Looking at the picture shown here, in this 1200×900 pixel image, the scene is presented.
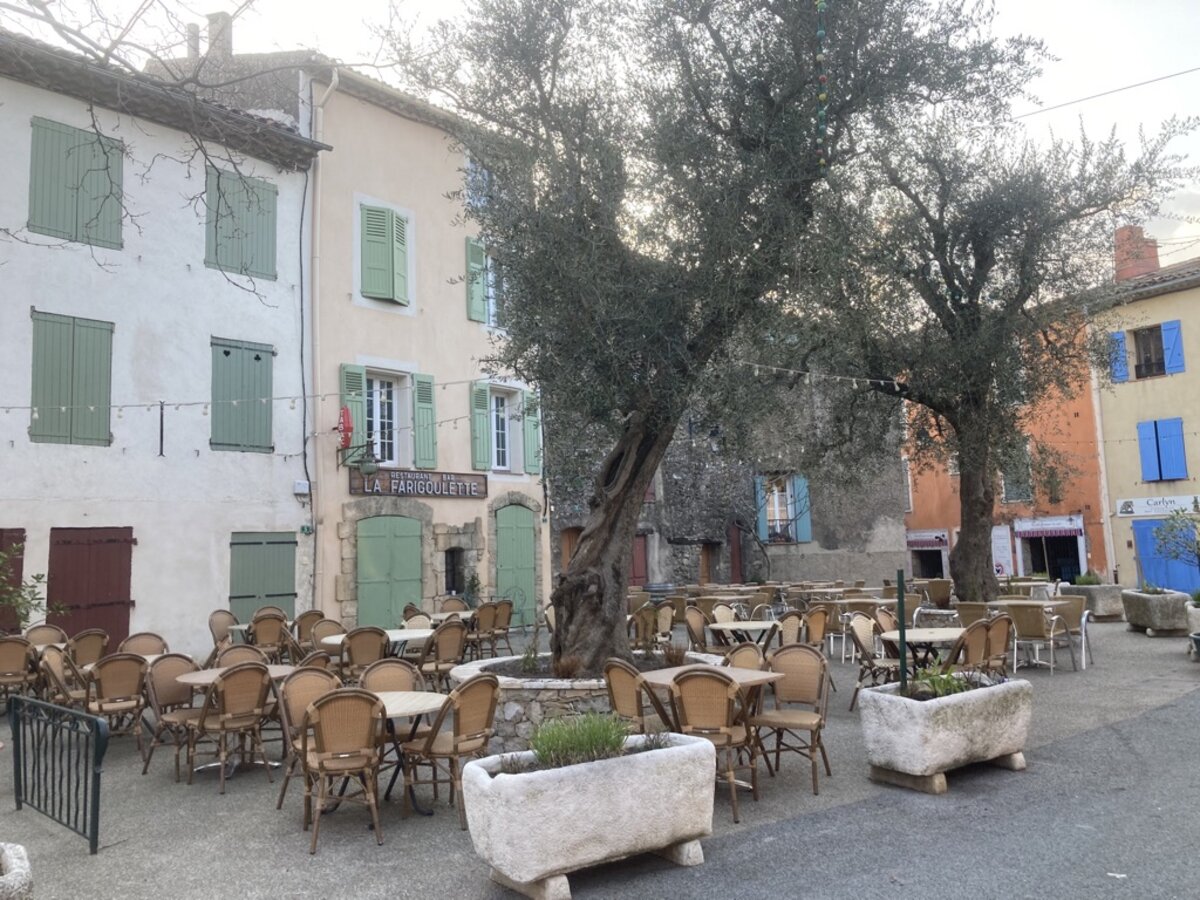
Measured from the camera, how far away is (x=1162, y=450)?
21.2 metres

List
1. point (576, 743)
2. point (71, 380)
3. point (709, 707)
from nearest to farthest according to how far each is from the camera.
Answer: point (576, 743) → point (709, 707) → point (71, 380)

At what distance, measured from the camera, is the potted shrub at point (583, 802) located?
3.82 meters

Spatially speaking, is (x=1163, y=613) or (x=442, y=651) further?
(x=1163, y=613)

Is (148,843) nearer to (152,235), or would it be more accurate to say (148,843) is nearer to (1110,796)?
(1110,796)

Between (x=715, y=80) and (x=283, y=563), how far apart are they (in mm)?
8870

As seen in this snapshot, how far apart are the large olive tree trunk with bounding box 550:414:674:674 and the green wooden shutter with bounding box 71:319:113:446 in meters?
6.98

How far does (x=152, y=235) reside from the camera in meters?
11.7

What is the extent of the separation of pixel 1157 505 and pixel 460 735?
21209 millimetres

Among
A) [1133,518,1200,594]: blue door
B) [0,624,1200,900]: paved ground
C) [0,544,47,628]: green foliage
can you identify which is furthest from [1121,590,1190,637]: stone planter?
[0,544,47,628]: green foliage

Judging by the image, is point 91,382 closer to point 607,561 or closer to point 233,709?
point 233,709

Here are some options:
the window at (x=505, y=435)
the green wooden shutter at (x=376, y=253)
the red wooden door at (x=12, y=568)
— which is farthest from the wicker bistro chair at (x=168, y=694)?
the window at (x=505, y=435)

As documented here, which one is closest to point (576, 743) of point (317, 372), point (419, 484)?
point (317, 372)

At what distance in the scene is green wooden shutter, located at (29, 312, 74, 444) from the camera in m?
10.5

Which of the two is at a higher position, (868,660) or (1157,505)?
(1157,505)
